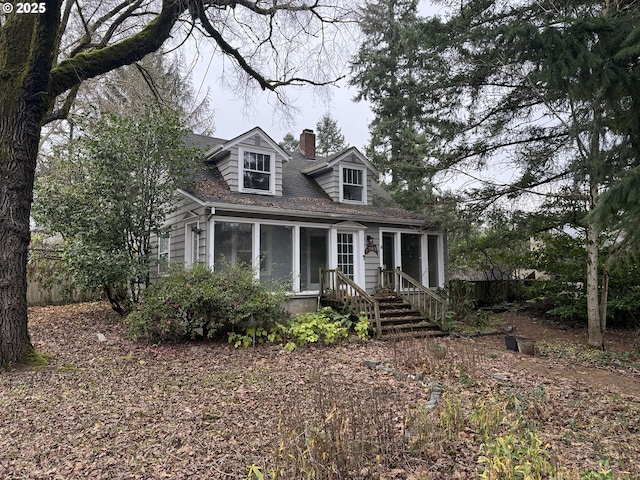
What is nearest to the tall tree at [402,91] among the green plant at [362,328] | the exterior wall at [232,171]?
the exterior wall at [232,171]

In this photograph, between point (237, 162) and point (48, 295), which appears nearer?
point (237, 162)

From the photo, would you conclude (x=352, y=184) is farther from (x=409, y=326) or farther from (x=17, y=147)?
(x=17, y=147)

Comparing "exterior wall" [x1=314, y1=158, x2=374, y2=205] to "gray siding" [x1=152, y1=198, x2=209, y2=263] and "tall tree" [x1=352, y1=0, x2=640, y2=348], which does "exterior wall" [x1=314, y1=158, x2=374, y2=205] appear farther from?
"gray siding" [x1=152, y1=198, x2=209, y2=263]

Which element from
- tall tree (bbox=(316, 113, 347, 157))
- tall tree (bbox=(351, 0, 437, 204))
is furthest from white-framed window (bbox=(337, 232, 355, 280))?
tall tree (bbox=(316, 113, 347, 157))

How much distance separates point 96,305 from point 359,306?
8.37m

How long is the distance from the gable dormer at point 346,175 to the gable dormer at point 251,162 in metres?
1.82

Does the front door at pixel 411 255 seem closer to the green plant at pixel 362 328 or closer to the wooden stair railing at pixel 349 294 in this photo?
the wooden stair railing at pixel 349 294

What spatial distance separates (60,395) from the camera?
4.73m

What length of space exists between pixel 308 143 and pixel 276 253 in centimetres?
682

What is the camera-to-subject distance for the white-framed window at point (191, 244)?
33.0ft

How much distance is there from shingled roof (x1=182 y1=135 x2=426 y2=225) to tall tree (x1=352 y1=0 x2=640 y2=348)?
2356 mm

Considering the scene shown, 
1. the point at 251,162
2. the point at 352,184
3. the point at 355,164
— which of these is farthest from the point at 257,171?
the point at 355,164

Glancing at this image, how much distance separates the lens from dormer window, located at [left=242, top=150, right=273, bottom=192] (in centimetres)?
1101

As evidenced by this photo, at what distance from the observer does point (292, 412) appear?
4043 millimetres
